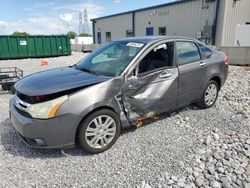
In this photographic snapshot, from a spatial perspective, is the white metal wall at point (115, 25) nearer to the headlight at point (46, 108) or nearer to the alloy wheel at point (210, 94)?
the alloy wheel at point (210, 94)

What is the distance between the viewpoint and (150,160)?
9.42 ft

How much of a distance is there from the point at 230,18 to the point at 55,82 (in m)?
14.5

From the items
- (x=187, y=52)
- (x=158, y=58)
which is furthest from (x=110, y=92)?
(x=187, y=52)

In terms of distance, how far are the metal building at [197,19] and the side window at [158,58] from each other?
1212 centimetres

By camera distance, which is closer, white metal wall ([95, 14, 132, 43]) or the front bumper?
the front bumper

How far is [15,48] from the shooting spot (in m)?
17.0

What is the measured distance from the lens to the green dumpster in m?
16.7

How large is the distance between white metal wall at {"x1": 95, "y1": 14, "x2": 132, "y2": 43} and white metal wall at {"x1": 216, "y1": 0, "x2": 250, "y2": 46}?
36.0 ft

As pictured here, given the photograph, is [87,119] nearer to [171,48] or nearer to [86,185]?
[86,185]

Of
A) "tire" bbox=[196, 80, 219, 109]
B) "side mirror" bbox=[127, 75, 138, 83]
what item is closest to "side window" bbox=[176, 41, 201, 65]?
"tire" bbox=[196, 80, 219, 109]

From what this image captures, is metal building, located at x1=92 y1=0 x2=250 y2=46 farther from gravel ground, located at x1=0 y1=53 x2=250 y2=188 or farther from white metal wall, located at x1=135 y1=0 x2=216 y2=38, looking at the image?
gravel ground, located at x1=0 y1=53 x2=250 y2=188

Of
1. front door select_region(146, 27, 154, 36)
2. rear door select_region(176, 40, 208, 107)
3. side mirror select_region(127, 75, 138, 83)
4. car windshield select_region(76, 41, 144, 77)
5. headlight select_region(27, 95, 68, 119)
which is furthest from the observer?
front door select_region(146, 27, 154, 36)

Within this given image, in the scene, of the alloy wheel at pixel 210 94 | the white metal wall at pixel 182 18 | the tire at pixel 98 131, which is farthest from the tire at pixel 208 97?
the white metal wall at pixel 182 18

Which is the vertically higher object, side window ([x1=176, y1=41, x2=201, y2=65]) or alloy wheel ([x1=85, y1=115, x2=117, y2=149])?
side window ([x1=176, y1=41, x2=201, y2=65])
